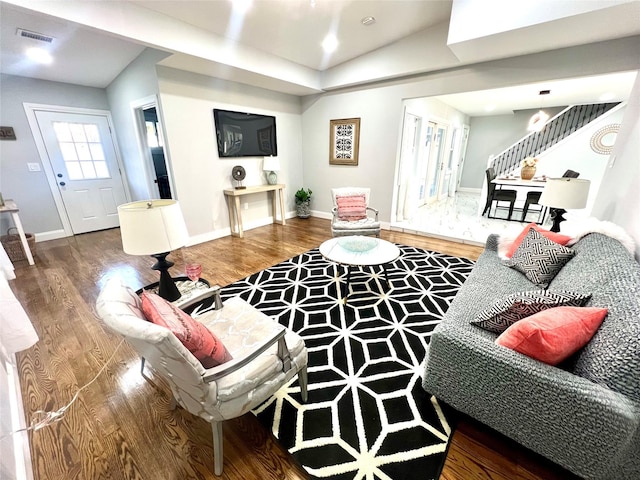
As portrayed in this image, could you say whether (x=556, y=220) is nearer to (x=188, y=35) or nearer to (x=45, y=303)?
→ (x=188, y=35)

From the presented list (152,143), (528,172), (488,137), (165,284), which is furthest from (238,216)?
(488,137)

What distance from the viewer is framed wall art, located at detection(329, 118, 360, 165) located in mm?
4656

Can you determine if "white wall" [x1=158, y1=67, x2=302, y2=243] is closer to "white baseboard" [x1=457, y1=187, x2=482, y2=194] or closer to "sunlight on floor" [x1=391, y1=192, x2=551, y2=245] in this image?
"sunlight on floor" [x1=391, y1=192, x2=551, y2=245]

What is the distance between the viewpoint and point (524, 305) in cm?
126

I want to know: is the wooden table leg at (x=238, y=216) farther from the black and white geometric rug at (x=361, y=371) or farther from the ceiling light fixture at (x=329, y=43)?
the ceiling light fixture at (x=329, y=43)

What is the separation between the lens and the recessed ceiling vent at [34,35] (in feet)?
8.90

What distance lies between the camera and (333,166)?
16.8 ft

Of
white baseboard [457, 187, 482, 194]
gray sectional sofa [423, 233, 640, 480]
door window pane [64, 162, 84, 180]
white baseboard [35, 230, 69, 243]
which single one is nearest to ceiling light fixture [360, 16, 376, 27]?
gray sectional sofa [423, 233, 640, 480]

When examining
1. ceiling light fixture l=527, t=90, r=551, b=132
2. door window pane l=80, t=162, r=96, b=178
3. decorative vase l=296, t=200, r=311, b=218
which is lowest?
decorative vase l=296, t=200, r=311, b=218

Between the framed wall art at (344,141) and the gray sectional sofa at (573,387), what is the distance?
3.91 metres

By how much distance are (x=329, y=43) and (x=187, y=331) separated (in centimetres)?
419

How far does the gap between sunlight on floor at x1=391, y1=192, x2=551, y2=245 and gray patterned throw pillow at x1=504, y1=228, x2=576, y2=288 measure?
154 centimetres

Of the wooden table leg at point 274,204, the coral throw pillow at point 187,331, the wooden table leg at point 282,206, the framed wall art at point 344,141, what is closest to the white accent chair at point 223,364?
the coral throw pillow at point 187,331

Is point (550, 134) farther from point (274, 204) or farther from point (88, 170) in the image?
point (88, 170)
